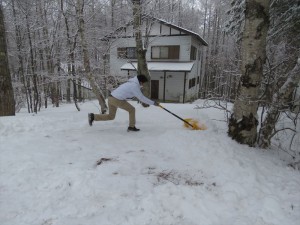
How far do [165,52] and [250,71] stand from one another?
16.3 metres

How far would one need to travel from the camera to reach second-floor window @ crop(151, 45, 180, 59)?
65.1 ft

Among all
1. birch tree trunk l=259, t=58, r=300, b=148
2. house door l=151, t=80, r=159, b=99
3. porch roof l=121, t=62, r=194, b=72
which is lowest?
house door l=151, t=80, r=159, b=99

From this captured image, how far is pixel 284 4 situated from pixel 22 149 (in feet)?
25.5

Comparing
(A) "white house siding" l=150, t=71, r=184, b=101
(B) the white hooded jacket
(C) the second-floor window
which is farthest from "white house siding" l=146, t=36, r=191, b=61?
(B) the white hooded jacket

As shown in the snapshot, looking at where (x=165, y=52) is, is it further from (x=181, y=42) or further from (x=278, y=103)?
(x=278, y=103)

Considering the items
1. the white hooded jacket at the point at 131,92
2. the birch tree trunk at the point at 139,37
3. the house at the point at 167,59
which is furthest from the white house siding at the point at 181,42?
the white hooded jacket at the point at 131,92

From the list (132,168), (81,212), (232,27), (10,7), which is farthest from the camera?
(10,7)

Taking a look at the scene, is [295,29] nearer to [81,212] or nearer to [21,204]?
[81,212]

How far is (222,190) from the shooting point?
3.12 meters

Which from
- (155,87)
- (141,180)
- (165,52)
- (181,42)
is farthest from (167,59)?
(141,180)

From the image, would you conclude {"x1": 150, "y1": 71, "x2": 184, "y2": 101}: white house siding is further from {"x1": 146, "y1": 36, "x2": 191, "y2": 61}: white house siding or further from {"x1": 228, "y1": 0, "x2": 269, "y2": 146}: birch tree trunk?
{"x1": 228, "y1": 0, "x2": 269, "y2": 146}: birch tree trunk

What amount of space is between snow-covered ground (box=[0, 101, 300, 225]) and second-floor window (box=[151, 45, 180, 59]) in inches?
618

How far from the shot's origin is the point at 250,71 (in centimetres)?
456

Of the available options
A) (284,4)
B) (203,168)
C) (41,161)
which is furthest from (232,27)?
(41,161)
